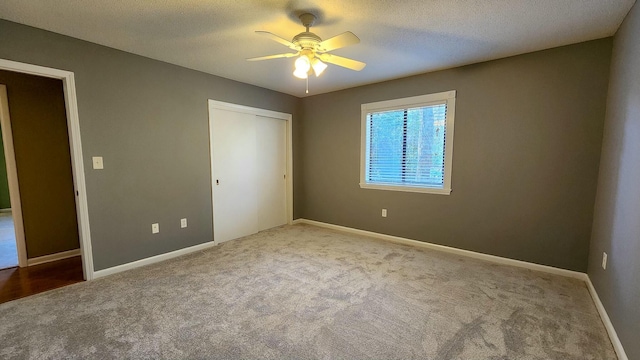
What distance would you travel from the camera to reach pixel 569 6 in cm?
192

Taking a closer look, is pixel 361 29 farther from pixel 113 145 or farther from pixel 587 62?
pixel 113 145

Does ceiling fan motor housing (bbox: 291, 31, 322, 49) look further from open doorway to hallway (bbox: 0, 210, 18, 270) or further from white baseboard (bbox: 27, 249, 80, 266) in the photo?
open doorway to hallway (bbox: 0, 210, 18, 270)

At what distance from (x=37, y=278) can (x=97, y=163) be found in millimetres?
1366

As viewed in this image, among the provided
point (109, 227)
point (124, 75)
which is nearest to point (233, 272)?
point (109, 227)

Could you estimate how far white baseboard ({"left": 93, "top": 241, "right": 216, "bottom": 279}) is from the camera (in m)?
2.76

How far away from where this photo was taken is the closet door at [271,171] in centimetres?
439

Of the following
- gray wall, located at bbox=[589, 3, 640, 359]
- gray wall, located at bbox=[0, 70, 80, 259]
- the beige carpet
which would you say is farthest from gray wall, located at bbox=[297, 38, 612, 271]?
gray wall, located at bbox=[0, 70, 80, 259]

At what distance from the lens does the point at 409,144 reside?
3746 millimetres

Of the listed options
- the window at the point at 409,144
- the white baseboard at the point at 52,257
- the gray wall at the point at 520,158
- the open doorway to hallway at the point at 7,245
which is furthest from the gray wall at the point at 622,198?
the open doorway to hallway at the point at 7,245

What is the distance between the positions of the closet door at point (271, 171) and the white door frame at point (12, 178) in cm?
280

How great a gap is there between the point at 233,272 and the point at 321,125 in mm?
2812

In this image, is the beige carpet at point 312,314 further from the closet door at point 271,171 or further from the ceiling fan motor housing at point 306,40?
the ceiling fan motor housing at point 306,40

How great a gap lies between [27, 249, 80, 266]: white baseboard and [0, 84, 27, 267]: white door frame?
0.07m

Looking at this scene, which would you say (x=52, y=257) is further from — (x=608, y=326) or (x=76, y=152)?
(x=608, y=326)
